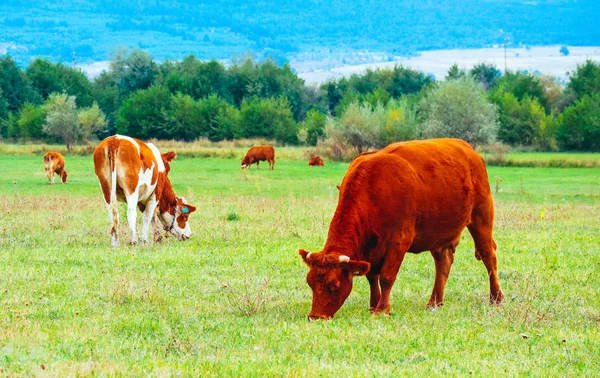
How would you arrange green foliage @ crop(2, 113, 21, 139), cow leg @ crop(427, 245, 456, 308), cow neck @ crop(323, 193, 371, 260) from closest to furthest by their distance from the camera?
cow neck @ crop(323, 193, 371, 260) < cow leg @ crop(427, 245, 456, 308) < green foliage @ crop(2, 113, 21, 139)

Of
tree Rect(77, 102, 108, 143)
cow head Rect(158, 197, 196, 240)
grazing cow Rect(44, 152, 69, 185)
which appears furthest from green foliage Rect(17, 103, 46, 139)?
cow head Rect(158, 197, 196, 240)

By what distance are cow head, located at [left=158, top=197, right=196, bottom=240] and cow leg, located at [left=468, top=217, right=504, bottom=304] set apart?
299 inches

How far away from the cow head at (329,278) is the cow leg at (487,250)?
247 cm

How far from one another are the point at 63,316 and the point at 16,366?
2.47 meters

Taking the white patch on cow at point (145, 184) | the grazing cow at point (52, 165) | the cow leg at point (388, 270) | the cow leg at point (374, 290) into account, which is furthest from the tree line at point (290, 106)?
the cow leg at point (388, 270)

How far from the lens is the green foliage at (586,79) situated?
323 feet

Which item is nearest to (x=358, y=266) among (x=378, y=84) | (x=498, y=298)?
(x=498, y=298)

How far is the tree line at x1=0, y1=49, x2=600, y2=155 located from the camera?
68000mm

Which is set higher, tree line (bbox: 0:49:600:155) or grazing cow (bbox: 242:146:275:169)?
tree line (bbox: 0:49:600:155)

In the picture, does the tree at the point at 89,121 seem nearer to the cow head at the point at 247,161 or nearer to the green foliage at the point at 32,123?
the green foliage at the point at 32,123

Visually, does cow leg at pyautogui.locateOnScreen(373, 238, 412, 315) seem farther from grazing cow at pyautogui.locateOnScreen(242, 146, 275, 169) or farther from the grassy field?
grazing cow at pyautogui.locateOnScreen(242, 146, 275, 169)

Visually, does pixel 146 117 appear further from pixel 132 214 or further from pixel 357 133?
pixel 132 214

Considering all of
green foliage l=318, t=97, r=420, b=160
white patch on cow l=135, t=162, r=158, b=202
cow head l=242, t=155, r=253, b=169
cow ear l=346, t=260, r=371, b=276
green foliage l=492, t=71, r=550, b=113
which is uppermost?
green foliage l=492, t=71, r=550, b=113

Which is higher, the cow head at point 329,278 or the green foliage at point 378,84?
the green foliage at point 378,84
